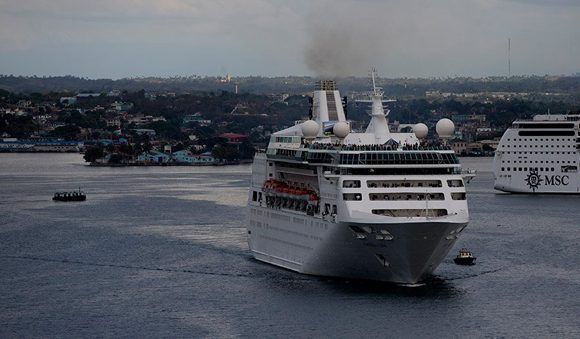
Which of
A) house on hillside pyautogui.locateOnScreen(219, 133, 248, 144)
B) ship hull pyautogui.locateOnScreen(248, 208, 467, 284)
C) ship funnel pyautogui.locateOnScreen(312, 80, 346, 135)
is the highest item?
ship funnel pyautogui.locateOnScreen(312, 80, 346, 135)

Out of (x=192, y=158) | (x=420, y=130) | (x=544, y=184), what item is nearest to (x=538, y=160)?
(x=544, y=184)

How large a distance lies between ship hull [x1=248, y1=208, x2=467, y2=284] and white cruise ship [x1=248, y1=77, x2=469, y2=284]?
3 cm

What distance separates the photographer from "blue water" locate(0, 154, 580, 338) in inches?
1316

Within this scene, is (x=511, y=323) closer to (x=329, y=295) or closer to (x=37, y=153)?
(x=329, y=295)

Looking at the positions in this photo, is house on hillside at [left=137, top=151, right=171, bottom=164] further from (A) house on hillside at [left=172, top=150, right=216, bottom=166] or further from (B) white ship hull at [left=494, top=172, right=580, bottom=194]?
(B) white ship hull at [left=494, top=172, right=580, bottom=194]

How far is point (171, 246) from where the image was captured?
4750 cm

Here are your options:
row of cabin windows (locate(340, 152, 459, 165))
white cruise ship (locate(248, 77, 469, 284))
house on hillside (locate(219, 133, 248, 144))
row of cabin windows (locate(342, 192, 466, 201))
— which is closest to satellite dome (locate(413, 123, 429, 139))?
white cruise ship (locate(248, 77, 469, 284))

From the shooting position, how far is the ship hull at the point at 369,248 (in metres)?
35.8

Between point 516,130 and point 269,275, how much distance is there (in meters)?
40.0

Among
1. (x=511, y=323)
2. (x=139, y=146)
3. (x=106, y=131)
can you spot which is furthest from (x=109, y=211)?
(x=106, y=131)

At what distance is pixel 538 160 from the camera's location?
76.4m

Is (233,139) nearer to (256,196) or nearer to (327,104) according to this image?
(327,104)

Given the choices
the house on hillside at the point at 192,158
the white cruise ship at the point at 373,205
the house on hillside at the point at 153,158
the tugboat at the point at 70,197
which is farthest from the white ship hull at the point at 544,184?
the house on hillside at the point at 153,158

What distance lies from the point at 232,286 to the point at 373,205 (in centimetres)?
492
